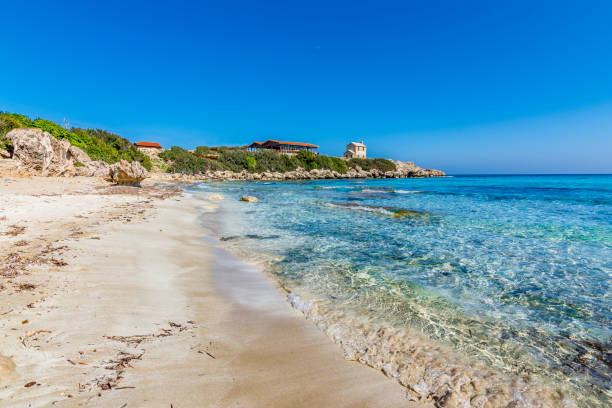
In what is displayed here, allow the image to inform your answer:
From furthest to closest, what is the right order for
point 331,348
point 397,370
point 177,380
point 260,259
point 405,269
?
point 260,259 < point 405,269 < point 331,348 < point 397,370 < point 177,380

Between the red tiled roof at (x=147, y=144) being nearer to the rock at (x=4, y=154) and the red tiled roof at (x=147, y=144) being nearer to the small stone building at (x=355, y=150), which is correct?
the rock at (x=4, y=154)

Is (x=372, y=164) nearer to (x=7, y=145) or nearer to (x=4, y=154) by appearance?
(x=7, y=145)

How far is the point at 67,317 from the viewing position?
271 cm

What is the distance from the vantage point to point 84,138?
3356 cm

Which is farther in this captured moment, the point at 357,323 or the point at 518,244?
the point at 518,244

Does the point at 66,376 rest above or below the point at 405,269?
above

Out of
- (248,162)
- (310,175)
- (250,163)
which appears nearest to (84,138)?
(248,162)

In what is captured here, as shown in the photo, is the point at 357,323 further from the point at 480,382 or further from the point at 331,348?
the point at 480,382

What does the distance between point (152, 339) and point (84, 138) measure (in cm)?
4288

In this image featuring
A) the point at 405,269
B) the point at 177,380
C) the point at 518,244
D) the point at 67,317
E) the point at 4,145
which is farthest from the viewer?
the point at 4,145

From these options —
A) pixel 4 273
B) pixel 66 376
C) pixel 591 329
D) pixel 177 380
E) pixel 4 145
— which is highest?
pixel 4 145

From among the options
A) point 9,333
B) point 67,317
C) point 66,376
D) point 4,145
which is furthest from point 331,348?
point 4,145

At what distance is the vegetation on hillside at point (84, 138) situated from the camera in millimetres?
22892

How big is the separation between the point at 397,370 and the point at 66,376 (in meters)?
2.83
